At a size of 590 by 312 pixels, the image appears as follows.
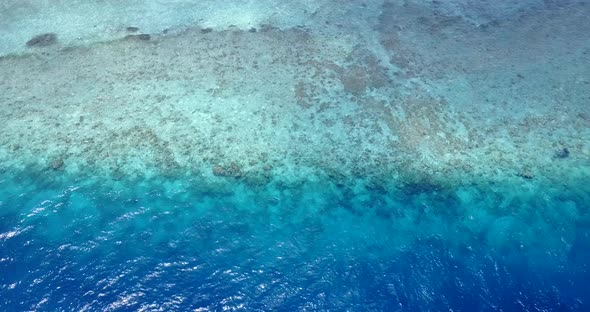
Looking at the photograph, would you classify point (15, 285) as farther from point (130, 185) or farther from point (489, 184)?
point (489, 184)

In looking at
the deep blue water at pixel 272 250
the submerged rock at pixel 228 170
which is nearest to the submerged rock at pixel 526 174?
the deep blue water at pixel 272 250

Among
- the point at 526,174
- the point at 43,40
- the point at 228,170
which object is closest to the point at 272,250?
the point at 228,170

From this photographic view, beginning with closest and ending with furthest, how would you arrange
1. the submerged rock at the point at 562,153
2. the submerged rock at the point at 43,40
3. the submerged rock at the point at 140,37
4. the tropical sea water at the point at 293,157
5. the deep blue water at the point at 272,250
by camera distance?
the deep blue water at the point at 272,250
the tropical sea water at the point at 293,157
the submerged rock at the point at 562,153
the submerged rock at the point at 43,40
the submerged rock at the point at 140,37

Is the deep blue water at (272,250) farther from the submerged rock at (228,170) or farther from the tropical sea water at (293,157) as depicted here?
the submerged rock at (228,170)

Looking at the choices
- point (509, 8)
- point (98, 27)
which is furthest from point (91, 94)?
point (509, 8)

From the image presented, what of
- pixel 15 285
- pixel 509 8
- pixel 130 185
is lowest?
pixel 15 285
